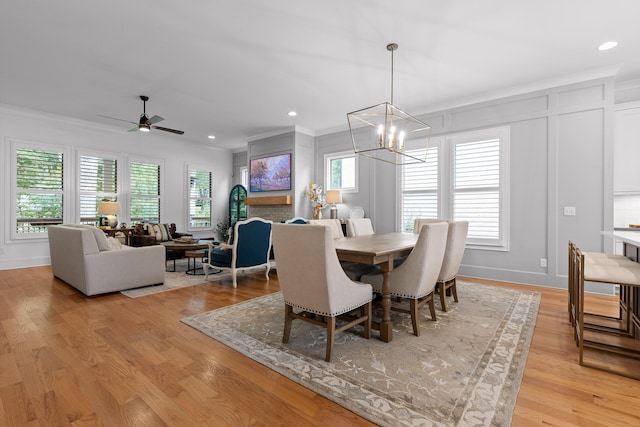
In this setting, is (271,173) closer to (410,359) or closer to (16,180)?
(16,180)

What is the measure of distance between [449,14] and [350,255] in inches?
91.2

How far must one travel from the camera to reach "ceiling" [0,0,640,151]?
8.68ft

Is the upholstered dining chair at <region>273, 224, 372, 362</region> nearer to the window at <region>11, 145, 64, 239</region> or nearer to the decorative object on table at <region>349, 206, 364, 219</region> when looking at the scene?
the decorative object on table at <region>349, 206, 364, 219</region>

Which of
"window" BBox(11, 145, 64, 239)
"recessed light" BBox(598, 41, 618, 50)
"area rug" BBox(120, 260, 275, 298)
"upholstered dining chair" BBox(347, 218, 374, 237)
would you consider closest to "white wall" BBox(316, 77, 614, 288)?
"recessed light" BBox(598, 41, 618, 50)

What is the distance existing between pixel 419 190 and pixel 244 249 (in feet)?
10.0

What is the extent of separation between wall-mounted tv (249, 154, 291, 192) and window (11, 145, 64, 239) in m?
3.66

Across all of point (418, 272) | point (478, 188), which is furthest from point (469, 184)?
point (418, 272)

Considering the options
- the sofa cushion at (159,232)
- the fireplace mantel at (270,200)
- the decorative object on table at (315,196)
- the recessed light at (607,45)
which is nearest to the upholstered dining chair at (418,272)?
the recessed light at (607,45)

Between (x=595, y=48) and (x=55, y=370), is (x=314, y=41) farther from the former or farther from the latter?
(x=55, y=370)

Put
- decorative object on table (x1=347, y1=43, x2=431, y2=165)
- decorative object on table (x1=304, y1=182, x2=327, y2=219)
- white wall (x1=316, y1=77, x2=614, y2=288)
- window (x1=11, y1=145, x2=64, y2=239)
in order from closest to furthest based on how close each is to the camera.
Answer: white wall (x1=316, y1=77, x2=614, y2=288) → decorative object on table (x1=347, y1=43, x2=431, y2=165) → window (x1=11, y1=145, x2=64, y2=239) → decorative object on table (x1=304, y1=182, x2=327, y2=219)

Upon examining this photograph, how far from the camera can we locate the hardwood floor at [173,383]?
1517 mm

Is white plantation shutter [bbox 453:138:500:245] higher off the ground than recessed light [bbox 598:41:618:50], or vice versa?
Answer: recessed light [bbox 598:41:618:50]

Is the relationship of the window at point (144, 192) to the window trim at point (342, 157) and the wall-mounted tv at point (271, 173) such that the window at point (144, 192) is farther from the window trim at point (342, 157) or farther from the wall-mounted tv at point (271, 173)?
the window trim at point (342, 157)

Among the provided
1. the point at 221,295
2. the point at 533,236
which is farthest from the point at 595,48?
the point at 221,295
